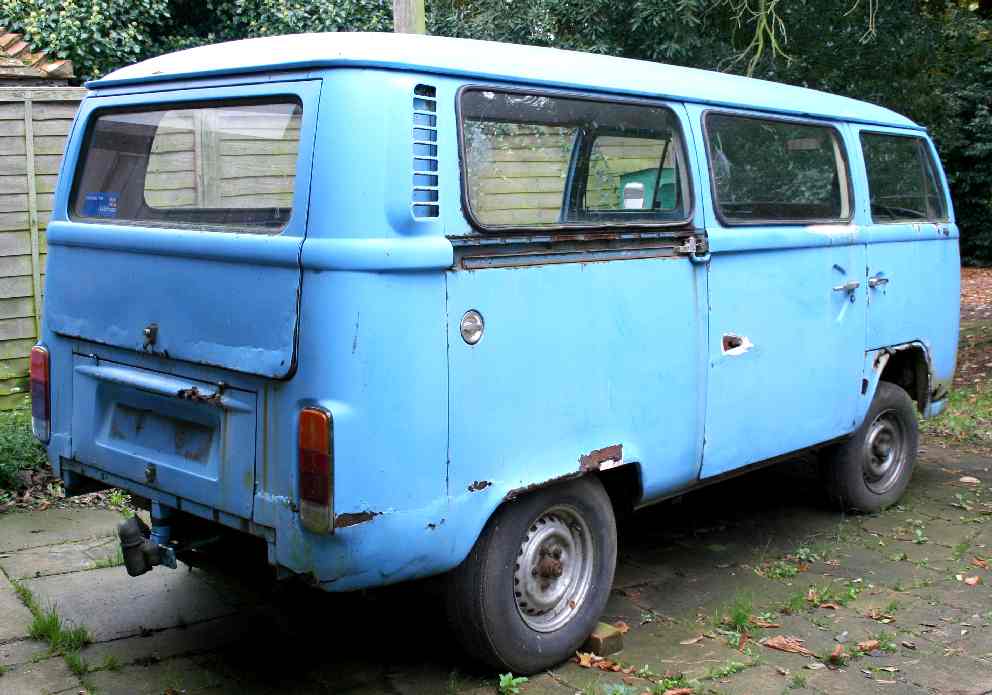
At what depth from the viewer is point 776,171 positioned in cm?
507

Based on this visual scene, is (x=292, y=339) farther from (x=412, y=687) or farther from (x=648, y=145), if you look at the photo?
(x=648, y=145)

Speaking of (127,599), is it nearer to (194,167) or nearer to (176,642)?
(176,642)

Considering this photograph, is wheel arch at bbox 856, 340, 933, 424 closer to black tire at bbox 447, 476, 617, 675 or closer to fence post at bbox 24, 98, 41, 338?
black tire at bbox 447, 476, 617, 675

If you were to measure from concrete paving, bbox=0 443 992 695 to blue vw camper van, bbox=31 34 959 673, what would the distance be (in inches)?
16.5

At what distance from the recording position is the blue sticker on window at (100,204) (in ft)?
13.8

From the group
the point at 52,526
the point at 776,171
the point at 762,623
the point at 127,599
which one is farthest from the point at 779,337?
the point at 52,526

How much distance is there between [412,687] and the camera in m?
3.93

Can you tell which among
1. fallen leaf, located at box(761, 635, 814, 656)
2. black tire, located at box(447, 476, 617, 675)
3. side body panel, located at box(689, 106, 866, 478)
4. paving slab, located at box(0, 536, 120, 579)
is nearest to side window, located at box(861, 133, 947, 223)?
side body panel, located at box(689, 106, 866, 478)

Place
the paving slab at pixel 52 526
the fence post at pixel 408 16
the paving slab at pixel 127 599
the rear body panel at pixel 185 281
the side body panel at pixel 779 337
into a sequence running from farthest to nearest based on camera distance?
the fence post at pixel 408 16 → the paving slab at pixel 52 526 → the side body panel at pixel 779 337 → the paving slab at pixel 127 599 → the rear body panel at pixel 185 281

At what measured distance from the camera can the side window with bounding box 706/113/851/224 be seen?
15.5 feet

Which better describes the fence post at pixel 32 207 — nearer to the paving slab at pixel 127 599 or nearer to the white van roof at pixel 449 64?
the paving slab at pixel 127 599

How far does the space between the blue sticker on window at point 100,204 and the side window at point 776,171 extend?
2462 millimetres

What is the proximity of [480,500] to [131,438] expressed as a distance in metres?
1.33

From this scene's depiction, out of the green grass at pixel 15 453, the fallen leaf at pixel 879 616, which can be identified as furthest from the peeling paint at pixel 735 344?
the green grass at pixel 15 453
